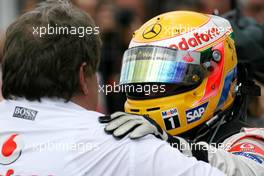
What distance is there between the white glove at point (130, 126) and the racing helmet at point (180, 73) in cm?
59

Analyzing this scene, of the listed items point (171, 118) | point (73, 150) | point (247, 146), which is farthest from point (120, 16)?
point (73, 150)

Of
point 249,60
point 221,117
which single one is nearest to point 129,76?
point 221,117

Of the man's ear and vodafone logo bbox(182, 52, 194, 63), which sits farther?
vodafone logo bbox(182, 52, 194, 63)

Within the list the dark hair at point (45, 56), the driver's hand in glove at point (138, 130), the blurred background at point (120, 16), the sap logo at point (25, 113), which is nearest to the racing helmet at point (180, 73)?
the driver's hand in glove at point (138, 130)

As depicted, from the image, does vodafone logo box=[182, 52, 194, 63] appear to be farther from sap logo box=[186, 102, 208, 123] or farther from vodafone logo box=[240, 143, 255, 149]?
vodafone logo box=[240, 143, 255, 149]

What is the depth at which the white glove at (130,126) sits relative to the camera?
115 inches

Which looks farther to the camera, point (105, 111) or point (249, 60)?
point (105, 111)

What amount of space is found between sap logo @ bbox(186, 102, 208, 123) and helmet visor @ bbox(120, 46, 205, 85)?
0.41 ft

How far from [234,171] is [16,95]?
971 millimetres

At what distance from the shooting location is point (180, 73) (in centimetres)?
366

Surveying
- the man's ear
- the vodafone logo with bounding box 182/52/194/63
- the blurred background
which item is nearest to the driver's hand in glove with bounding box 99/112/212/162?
the man's ear

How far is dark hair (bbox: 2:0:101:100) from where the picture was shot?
2969mm

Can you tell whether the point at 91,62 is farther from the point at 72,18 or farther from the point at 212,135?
the point at 212,135

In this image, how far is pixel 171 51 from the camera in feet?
12.1
